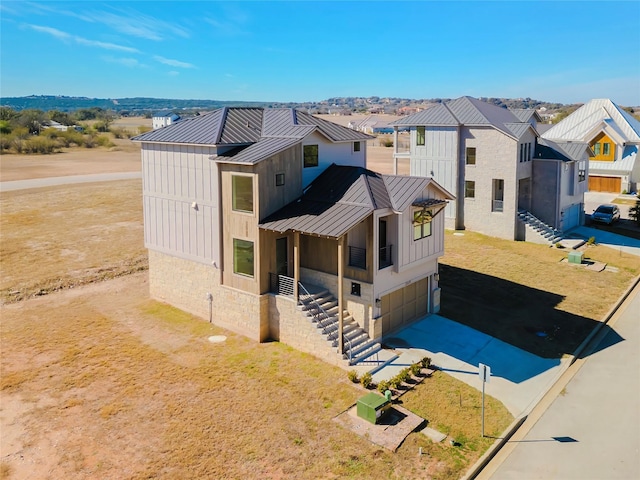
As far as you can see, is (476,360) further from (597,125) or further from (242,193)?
(597,125)

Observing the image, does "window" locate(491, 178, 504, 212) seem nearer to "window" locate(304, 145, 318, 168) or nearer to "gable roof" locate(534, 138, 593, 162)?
"gable roof" locate(534, 138, 593, 162)

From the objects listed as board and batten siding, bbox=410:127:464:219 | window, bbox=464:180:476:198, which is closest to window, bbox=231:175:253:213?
board and batten siding, bbox=410:127:464:219

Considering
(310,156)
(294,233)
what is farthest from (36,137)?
(294,233)

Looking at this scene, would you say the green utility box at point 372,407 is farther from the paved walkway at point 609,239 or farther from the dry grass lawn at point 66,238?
the paved walkway at point 609,239

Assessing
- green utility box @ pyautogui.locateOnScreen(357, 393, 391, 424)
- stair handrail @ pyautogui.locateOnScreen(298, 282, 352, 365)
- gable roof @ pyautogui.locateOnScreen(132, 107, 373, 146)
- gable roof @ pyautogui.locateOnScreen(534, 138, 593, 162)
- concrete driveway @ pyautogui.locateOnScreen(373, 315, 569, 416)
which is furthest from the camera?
gable roof @ pyautogui.locateOnScreen(534, 138, 593, 162)

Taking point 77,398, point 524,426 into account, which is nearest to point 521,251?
point 524,426

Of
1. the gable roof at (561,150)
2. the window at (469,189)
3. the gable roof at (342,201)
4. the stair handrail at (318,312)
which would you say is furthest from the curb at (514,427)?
the gable roof at (561,150)
